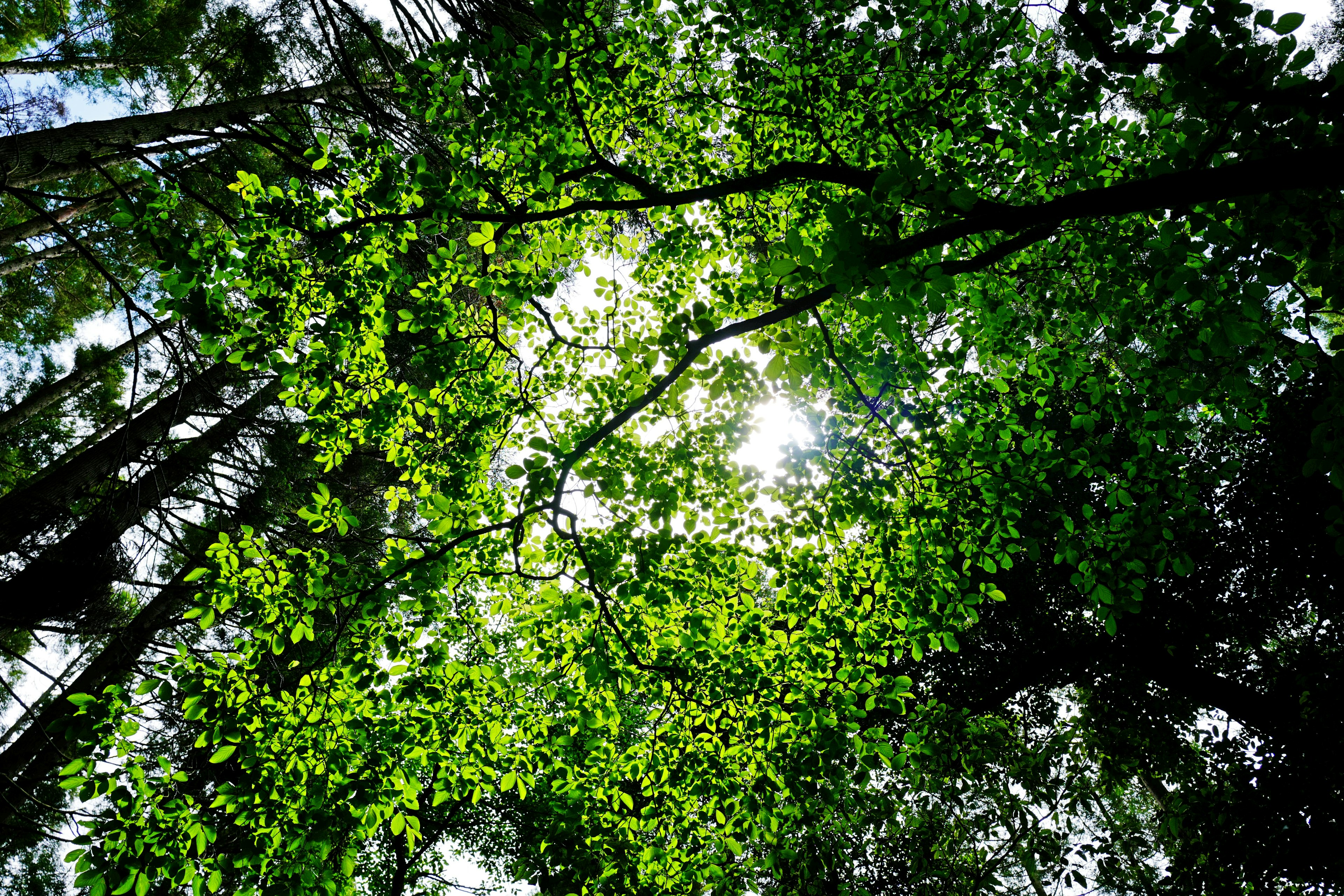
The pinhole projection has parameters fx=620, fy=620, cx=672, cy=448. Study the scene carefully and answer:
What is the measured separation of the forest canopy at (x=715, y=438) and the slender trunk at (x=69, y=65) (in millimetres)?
3527

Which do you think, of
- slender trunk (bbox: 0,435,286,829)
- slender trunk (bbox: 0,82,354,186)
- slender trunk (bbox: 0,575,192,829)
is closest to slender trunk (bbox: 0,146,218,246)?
slender trunk (bbox: 0,82,354,186)

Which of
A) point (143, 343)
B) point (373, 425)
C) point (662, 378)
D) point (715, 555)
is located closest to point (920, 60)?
point (662, 378)

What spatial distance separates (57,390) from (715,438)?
34.9 ft

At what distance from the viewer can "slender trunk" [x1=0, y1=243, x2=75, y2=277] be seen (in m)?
8.09

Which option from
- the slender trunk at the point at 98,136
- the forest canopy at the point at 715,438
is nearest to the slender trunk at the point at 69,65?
the forest canopy at the point at 715,438

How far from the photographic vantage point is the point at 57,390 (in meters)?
9.39

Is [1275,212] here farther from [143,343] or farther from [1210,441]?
[143,343]

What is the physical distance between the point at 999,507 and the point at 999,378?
3.17ft

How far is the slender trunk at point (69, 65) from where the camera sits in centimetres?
843

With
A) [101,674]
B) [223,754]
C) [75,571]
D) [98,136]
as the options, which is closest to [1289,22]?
[223,754]

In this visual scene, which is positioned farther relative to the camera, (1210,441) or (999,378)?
(1210,441)

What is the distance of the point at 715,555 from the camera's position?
4.76 metres

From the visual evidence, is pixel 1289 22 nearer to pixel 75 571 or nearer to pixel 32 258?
pixel 75 571

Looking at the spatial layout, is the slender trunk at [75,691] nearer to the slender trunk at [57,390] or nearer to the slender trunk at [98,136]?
the slender trunk at [57,390]
